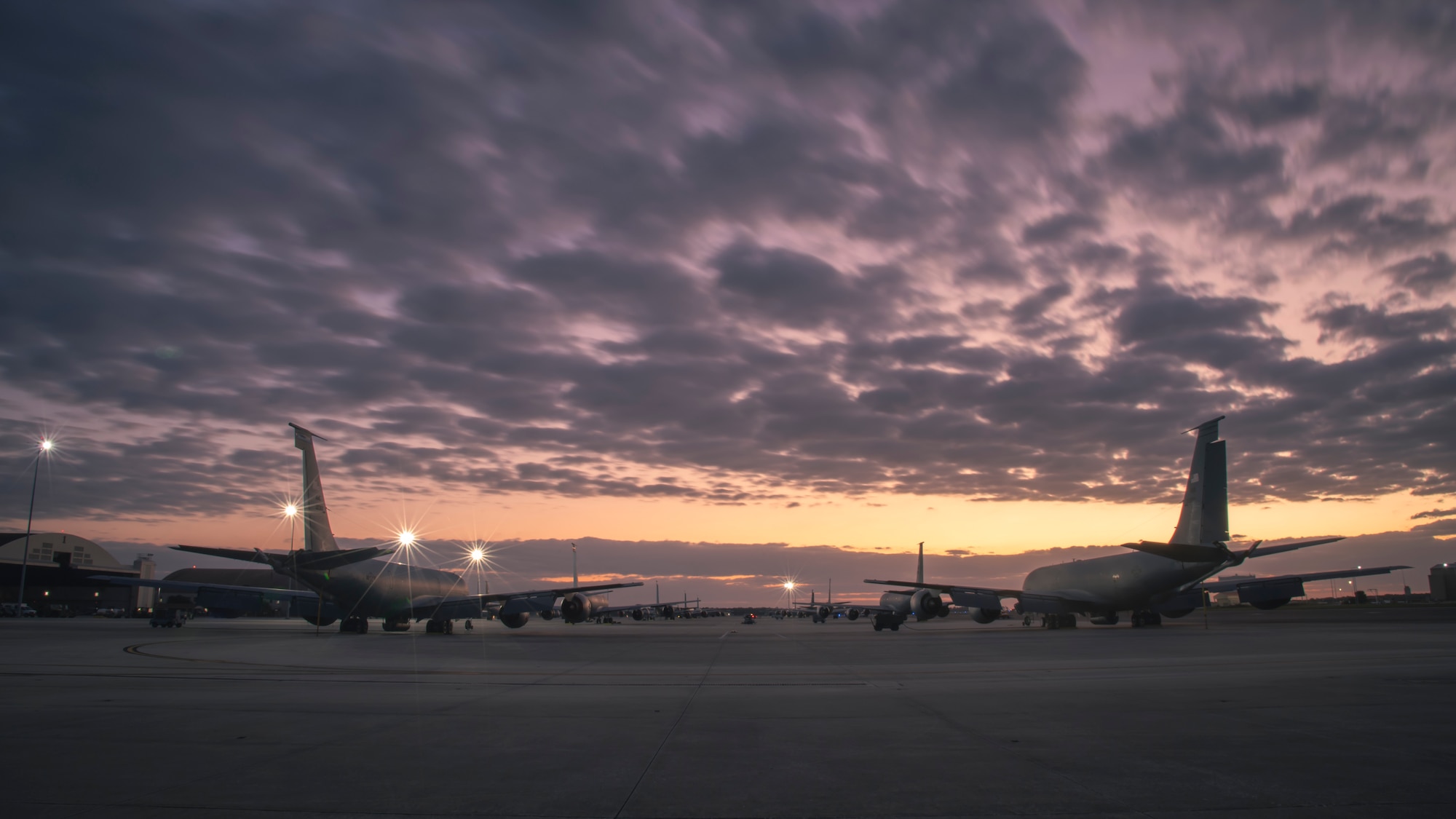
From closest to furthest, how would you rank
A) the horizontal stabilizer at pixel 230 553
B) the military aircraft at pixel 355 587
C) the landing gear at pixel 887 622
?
Answer: the horizontal stabilizer at pixel 230 553, the military aircraft at pixel 355 587, the landing gear at pixel 887 622

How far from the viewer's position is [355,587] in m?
43.8

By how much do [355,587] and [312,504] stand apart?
566cm

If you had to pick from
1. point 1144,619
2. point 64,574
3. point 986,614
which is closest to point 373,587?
point 986,614

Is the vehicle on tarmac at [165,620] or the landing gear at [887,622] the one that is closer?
the vehicle on tarmac at [165,620]

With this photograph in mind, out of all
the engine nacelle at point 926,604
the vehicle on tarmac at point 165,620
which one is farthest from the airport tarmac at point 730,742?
the vehicle on tarmac at point 165,620

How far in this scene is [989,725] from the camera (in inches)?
377

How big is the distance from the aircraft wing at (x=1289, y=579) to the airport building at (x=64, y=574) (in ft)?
404

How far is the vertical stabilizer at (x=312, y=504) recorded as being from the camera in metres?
41.2

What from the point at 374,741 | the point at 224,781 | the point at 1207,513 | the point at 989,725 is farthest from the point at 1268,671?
the point at 1207,513

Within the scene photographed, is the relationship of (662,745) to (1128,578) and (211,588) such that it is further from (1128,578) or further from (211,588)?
(211,588)

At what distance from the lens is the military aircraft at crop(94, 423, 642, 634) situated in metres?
39.9

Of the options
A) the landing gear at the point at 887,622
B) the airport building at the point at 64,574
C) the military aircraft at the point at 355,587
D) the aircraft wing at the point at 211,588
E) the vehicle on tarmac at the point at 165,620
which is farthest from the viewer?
the airport building at the point at 64,574

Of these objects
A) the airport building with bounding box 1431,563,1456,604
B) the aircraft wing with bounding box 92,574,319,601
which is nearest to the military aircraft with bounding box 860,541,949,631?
the aircraft wing with bounding box 92,574,319,601

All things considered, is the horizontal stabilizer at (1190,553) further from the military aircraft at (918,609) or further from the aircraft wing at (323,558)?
the aircraft wing at (323,558)
